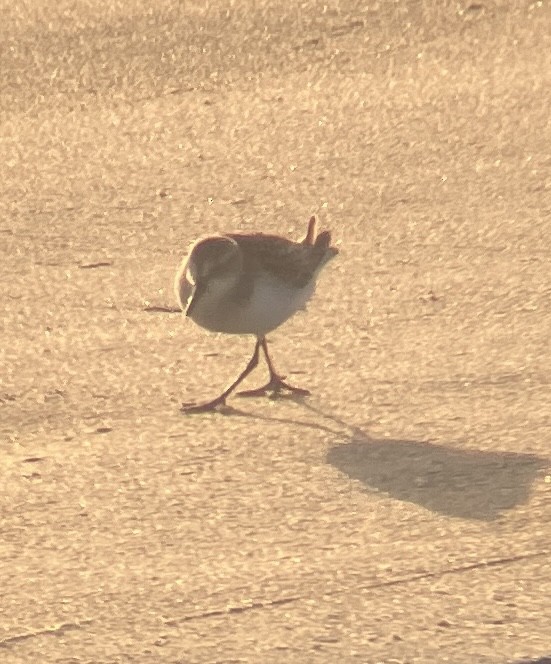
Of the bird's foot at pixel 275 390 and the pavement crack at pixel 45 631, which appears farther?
the bird's foot at pixel 275 390

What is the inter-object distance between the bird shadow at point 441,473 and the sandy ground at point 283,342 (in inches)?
0.5

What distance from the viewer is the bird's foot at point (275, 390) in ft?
22.5

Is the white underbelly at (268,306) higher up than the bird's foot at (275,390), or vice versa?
the white underbelly at (268,306)

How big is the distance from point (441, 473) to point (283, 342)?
1537mm

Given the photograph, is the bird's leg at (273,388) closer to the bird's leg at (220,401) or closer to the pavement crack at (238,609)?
the bird's leg at (220,401)

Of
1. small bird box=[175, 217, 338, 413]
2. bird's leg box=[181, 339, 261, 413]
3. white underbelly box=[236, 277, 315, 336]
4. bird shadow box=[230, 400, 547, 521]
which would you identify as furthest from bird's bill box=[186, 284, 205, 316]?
bird shadow box=[230, 400, 547, 521]

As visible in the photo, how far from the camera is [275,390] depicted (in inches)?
272

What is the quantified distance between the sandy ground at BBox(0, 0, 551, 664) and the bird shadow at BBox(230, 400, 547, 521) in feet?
0.04

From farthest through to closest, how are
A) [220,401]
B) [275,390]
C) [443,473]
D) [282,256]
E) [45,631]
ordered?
[282,256] < [275,390] < [220,401] < [443,473] < [45,631]

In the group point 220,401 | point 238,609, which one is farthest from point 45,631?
point 220,401

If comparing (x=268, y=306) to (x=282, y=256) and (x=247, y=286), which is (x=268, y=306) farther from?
(x=282, y=256)

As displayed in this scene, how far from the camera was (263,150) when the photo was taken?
29.9 feet

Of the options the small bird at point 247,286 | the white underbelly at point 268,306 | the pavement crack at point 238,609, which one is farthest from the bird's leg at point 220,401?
the pavement crack at point 238,609

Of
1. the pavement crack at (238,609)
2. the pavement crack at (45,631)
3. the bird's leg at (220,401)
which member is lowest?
the pavement crack at (45,631)
